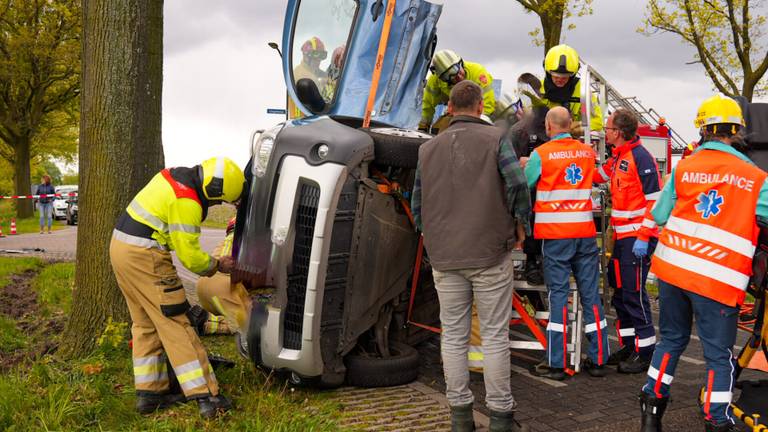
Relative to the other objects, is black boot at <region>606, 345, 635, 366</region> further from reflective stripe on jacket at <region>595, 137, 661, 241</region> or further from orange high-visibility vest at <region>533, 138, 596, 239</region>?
orange high-visibility vest at <region>533, 138, 596, 239</region>

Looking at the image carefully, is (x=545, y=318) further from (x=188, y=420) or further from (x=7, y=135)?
(x=7, y=135)

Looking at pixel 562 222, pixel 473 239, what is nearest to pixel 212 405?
pixel 473 239

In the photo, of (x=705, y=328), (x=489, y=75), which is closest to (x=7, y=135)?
(x=489, y=75)

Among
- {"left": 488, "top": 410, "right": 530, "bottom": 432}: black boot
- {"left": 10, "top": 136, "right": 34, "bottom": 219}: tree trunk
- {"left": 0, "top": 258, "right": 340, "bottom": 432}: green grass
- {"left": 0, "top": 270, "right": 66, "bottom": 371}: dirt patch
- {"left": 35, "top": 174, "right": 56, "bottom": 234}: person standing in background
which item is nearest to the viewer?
{"left": 488, "top": 410, "right": 530, "bottom": 432}: black boot

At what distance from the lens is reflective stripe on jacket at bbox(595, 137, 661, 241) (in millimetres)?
5117

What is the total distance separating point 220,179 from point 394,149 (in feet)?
3.57

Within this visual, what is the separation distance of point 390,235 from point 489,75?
1999 mm

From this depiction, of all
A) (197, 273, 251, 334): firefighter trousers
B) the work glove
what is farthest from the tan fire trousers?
the work glove

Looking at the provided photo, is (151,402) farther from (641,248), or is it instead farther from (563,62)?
(563,62)

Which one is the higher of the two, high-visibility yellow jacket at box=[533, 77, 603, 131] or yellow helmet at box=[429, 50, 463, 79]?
yellow helmet at box=[429, 50, 463, 79]

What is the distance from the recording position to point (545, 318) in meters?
5.05

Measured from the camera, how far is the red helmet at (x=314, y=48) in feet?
15.9

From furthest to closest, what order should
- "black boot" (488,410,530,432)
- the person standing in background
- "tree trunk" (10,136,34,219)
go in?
"tree trunk" (10,136,34,219) → the person standing in background → "black boot" (488,410,530,432)

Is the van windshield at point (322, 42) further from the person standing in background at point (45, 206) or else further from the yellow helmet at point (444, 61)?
the person standing in background at point (45, 206)
